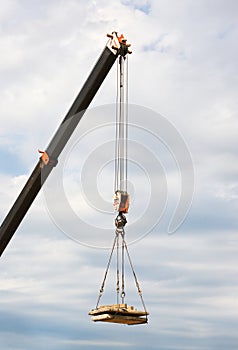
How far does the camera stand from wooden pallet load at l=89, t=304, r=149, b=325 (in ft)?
56.4

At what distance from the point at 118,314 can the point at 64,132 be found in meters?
6.91

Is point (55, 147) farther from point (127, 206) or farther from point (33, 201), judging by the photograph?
point (127, 206)

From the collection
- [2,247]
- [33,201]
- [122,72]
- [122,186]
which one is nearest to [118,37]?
[122,72]

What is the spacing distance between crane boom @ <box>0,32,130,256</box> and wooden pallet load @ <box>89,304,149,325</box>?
247 inches

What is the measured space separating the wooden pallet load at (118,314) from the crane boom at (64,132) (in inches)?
247

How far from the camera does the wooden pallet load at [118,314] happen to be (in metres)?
17.2

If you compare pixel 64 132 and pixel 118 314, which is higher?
pixel 64 132

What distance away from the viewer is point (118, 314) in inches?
681

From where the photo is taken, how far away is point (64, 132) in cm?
2177

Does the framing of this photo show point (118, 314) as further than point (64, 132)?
No

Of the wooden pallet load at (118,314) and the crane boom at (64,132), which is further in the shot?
the crane boom at (64,132)

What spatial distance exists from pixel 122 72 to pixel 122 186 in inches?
153

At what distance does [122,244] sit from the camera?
19.1 meters

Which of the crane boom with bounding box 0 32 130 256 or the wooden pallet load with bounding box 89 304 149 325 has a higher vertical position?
the crane boom with bounding box 0 32 130 256
